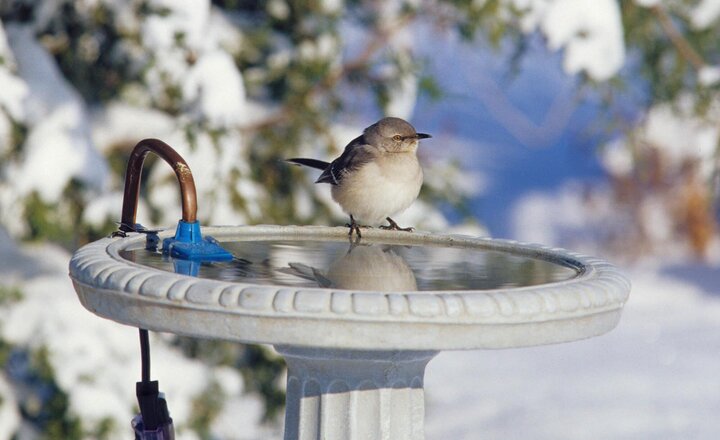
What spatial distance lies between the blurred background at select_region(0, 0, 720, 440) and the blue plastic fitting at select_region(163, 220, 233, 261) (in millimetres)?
1339

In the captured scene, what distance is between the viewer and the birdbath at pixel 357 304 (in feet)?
6.76

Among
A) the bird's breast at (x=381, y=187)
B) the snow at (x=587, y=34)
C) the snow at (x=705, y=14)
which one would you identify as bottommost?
the bird's breast at (x=381, y=187)

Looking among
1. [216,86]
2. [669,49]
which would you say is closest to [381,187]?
[216,86]

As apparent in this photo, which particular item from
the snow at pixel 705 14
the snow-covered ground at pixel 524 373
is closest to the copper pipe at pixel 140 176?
the snow-covered ground at pixel 524 373

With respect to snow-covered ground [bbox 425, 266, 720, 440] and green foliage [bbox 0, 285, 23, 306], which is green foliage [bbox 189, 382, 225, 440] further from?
snow-covered ground [bbox 425, 266, 720, 440]

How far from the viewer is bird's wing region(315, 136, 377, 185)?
10.8 ft

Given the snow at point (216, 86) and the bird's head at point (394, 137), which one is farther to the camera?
the snow at point (216, 86)

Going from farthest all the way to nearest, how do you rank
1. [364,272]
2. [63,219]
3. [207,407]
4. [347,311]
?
[207,407], [63,219], [364,272], [347,311]

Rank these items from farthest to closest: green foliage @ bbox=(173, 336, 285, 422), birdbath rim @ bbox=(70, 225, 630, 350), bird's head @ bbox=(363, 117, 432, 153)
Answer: green foliage @ bbox=(173, 336, 285, 422), bird's head @ bbox=(363, 117, 432, 153), birdbath rim @ bbox=(70, 225, 630, 350)

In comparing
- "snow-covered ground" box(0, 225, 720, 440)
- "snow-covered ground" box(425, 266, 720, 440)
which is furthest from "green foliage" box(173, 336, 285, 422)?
"snow-covered ground" box(425, 266, 720, 440)

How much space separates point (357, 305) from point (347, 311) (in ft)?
0.08

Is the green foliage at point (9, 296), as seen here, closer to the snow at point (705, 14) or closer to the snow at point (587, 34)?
the snow at point (587, 34)

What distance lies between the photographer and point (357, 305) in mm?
2033

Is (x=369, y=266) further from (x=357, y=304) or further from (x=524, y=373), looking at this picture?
(x=524, y=373)
